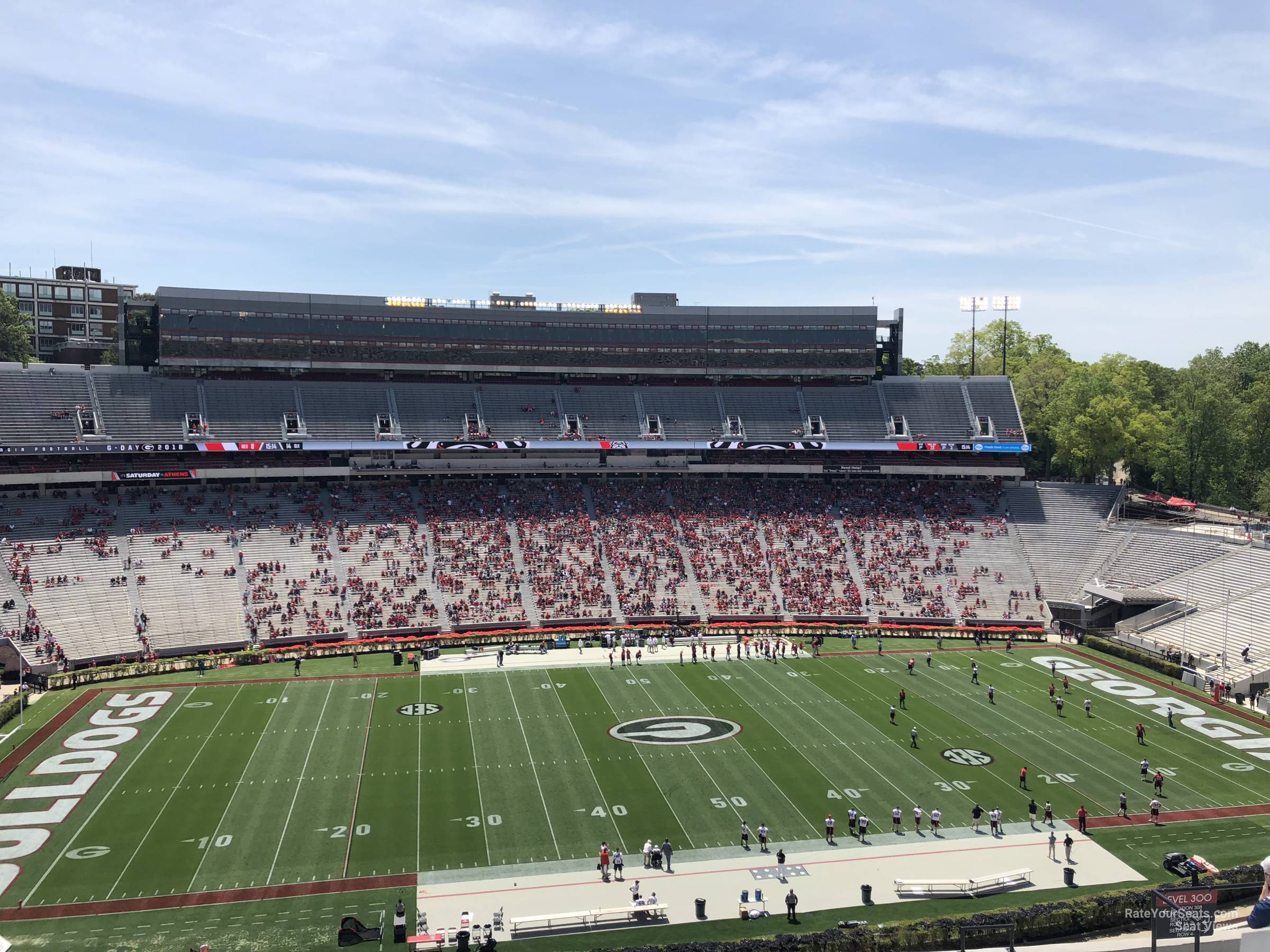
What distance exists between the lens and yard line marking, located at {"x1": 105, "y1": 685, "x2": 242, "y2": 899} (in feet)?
89.0

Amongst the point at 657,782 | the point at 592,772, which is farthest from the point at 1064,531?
the point at 592,772

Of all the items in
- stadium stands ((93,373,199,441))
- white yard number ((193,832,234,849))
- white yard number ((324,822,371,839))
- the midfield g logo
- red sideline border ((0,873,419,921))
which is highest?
stadium stands ((93,373,199,441))

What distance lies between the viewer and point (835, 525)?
67500 mm

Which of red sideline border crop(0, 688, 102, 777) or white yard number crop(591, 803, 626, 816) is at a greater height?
red sideline border crop(0, 688, 102, 777)

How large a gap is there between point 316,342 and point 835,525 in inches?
1543

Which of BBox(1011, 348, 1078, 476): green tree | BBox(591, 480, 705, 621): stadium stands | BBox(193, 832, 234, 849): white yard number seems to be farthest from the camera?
BBox(1011, 348, 1078, 476): green tree

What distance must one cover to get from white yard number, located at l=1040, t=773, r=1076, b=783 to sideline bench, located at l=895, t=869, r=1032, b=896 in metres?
8.34

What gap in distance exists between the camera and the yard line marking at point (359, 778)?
28703 mm

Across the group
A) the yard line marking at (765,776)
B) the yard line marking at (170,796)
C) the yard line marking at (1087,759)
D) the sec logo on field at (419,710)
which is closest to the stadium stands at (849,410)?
the yard line marking at (1087,759)

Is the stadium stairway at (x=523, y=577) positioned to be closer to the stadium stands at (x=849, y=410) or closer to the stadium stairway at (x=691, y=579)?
the stadium stairway at (x=691, y=579)

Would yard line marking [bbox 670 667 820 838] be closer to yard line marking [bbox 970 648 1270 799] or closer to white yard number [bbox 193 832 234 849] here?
white yard number [bbox 193 832 234 849]

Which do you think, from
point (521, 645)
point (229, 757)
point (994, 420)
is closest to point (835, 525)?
point (994, 420)

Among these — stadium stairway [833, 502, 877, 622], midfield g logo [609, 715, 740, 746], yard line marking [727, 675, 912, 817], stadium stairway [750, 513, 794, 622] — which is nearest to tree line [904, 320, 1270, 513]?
stadium stairway [833, 502, 877, 622]

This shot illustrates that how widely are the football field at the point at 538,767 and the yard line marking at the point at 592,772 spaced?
0.33ft
